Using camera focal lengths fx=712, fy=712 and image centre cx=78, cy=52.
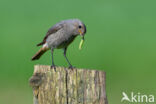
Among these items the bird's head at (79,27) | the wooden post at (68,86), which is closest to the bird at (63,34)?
the bird's head at (79,27)

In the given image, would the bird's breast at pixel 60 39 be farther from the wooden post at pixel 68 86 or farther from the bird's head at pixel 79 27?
the wooden post at pixel 68 86

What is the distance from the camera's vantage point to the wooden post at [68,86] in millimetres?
8750

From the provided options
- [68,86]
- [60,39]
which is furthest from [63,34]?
[68,86]

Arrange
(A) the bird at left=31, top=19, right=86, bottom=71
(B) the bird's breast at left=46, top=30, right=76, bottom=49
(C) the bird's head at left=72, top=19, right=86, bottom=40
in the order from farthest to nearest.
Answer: (B) the bird's breast at left=46, top=30, right=76, bottom=49, (A) the bird at left=31, top=19, right=86, bottom=71, (C) the bird's head at left=72, top=19, right=86, bottom=40

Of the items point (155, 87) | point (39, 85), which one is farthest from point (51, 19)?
point (39, 85)

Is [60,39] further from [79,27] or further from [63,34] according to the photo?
[79,27]

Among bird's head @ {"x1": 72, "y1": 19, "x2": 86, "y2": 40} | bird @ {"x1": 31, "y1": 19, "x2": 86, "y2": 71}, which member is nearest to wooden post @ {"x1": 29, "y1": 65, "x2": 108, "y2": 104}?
bird's head @ {"x1": 72, "y1": 19, "x2": 86, "y2": 40}

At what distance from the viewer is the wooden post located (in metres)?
8.75

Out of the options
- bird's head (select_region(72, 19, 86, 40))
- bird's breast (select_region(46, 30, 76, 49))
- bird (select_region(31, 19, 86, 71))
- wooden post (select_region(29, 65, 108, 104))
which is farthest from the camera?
bird's breast (select_region(46, 30, 76, 49))

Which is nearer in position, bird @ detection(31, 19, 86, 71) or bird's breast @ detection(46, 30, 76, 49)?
bird @ detection(31, 19, 86, 71)

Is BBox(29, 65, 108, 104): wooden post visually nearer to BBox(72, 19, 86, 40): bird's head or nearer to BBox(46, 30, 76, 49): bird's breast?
BBox(72, 19, 86, 40): bird's head

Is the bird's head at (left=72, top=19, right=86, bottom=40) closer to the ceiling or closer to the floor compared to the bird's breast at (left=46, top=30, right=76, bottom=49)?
closer to the ceiling

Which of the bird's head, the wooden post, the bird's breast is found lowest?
the wooden post

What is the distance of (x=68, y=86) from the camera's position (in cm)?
876
